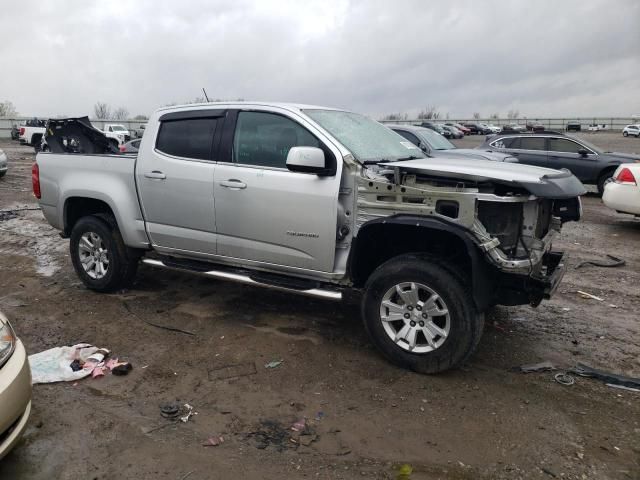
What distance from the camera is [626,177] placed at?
875 cm

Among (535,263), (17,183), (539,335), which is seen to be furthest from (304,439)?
(17,183)

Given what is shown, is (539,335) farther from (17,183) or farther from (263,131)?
(17,183)

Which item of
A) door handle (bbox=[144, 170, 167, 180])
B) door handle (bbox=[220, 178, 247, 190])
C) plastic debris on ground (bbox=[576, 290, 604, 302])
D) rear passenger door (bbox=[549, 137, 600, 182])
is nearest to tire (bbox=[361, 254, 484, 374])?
door handle (bbox=[220, 178, 247, 190])

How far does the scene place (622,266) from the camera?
686 cm

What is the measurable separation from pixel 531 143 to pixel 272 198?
35.4 feet

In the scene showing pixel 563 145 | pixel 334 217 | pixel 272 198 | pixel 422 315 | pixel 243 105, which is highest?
pixel 243 105

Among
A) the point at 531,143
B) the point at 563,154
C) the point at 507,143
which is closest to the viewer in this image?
the point at 563,154

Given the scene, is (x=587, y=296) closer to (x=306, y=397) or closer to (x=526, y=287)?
(x=526, y=287)

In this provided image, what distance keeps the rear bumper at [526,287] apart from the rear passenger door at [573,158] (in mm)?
9900

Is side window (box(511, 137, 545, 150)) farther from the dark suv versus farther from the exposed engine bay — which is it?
the exposed engine bay

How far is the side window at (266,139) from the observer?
14.4 feet

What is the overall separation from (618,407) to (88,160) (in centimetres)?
521

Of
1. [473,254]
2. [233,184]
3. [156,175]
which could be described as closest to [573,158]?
[473,254]

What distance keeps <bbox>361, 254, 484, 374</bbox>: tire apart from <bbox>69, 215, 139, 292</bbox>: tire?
2.81 meters
